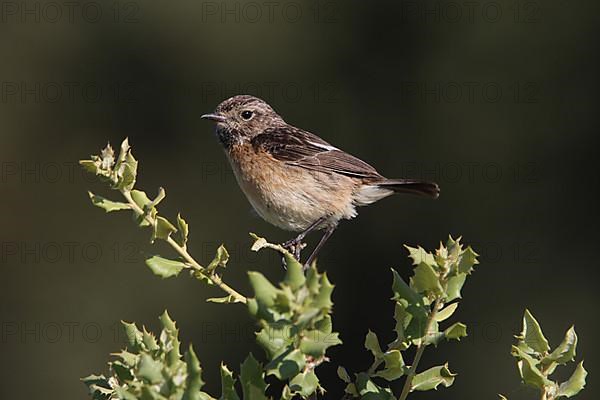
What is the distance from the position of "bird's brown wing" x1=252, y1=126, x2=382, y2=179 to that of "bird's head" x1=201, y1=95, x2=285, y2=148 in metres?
0.07

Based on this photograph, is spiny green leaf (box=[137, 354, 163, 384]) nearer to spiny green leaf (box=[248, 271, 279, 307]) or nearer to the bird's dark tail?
spiny green leaf (box=[248, 271, 279, 307])

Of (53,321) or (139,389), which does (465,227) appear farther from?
(139,389)

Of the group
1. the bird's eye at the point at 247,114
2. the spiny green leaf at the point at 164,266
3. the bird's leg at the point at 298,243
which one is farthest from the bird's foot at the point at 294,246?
the spiny green leaf at the point at 164,266

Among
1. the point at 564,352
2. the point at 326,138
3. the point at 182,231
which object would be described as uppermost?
the point at 182,231

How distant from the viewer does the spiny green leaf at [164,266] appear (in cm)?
290

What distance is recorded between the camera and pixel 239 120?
566cm

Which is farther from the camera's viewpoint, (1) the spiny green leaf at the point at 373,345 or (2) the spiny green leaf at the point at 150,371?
(1) the spiny green leaf at the point at 373,345

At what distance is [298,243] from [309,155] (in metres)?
0.68

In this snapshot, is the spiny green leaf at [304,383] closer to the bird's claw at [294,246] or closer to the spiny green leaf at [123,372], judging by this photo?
the spiny green leaf at [123,372]

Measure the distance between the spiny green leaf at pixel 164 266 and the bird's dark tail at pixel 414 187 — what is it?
92.5 inches

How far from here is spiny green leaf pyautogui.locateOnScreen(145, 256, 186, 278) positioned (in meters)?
2.90

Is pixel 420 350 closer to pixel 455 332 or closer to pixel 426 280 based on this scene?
pixel 455 332

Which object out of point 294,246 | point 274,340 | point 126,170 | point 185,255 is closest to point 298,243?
point 294,246

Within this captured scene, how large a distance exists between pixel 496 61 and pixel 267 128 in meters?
7.64
